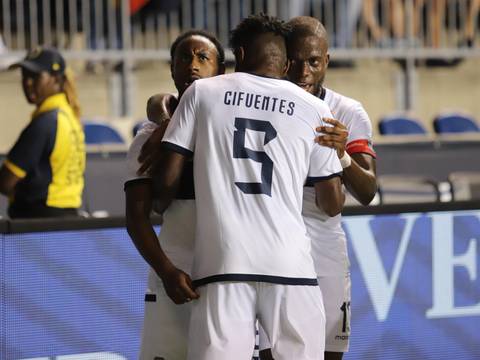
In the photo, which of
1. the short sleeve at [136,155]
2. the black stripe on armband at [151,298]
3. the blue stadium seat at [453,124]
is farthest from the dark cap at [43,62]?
the blue stadium seat at [453,124]

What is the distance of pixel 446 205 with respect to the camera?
6.25 meters

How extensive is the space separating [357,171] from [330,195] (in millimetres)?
361

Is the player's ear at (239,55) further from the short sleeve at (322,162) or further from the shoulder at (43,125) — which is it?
the shoulder at (43,125)

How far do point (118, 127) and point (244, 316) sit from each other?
30.0ft

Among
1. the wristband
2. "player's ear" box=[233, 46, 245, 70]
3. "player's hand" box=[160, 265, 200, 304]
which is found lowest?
"player's hand" box=[160, 265, 200, 304]

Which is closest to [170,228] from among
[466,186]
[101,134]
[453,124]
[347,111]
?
[347,111]

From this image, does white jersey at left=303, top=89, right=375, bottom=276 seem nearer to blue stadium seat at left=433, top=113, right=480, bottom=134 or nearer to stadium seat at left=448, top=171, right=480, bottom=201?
stadium seat at left=448, top=171, right=480, bottom=201

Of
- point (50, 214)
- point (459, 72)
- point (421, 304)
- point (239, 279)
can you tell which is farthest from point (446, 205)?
point (459, 72)

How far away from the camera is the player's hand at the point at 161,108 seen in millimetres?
4281

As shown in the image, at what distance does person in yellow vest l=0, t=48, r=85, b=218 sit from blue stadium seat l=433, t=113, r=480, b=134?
757 centimetres

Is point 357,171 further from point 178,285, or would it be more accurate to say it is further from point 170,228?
point 178,285

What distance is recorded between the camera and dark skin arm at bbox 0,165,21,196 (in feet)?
21.0

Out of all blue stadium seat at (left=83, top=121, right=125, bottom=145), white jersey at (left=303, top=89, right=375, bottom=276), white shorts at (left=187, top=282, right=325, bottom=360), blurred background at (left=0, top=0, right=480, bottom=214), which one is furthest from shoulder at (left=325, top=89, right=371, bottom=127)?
blue stadium seat at (left=83, top=121, right=125, bottom=145)

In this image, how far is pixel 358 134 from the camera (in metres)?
4.79
